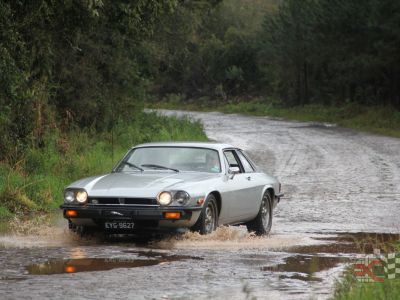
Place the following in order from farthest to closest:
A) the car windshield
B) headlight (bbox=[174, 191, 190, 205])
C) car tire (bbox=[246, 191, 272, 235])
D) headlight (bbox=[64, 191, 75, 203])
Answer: car tire (bbox=[246, 191, 272, 235]), the car windshield, headlight (bbox=[64, 191, 75, 203]), headlight (bbox=[174, 191, 190, 205])

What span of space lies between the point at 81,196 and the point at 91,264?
7.21 ft

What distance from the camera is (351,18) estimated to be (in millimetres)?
52938

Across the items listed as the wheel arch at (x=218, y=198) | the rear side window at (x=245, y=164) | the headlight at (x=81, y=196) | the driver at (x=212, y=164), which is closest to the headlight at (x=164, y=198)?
the wheel arch at (x=218, y=198)

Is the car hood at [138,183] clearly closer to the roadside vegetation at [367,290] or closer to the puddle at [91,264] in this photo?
the puddle at [91,264]

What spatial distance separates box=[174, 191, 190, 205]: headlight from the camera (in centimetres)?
1226

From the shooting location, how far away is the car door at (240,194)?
13.5 meters

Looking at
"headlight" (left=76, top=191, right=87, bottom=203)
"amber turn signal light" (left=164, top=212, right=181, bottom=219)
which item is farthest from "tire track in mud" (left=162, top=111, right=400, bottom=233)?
"headlight" (left=76, top=191, right=87, bottom=203)

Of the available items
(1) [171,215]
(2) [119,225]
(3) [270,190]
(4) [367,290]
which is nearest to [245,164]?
(3) [270,190]

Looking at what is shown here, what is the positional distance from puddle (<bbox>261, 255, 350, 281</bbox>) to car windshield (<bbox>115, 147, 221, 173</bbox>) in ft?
8.47

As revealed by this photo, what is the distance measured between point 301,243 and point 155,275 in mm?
3874

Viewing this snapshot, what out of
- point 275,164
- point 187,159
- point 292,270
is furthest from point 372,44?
point 292,270

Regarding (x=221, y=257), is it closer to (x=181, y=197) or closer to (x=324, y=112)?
(x=181, y=197)

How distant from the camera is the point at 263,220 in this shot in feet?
47.9

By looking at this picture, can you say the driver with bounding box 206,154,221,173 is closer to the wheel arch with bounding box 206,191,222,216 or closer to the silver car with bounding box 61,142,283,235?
the silver car with bounding box 61,142,283,235
